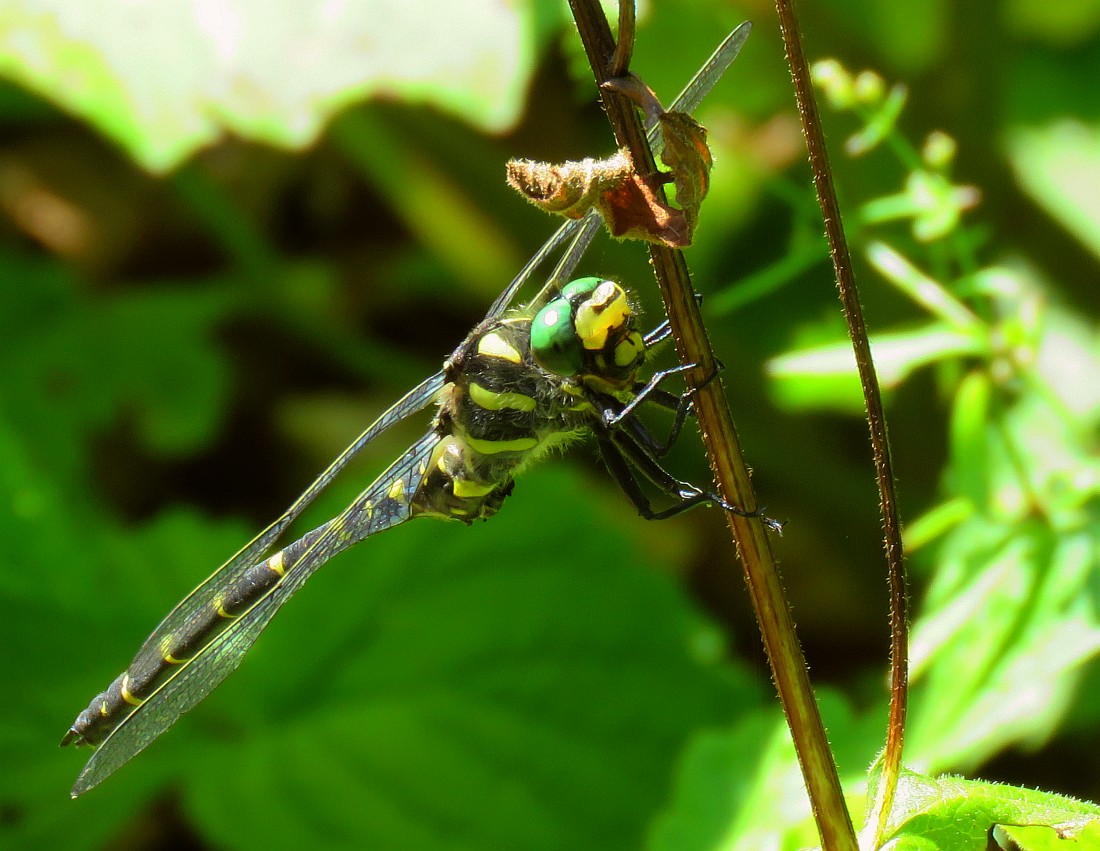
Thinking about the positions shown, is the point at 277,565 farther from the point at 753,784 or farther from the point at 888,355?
the point at 888,355

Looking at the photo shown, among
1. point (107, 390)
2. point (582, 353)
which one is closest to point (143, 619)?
point (107, 390)

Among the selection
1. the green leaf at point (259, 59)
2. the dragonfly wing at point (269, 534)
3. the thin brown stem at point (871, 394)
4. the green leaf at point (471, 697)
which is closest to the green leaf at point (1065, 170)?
the green leaf at point (471, 697)

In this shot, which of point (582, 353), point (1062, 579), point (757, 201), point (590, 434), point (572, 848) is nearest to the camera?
point (582, 353)

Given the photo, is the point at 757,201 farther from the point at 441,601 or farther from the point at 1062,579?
the point at 1062,579

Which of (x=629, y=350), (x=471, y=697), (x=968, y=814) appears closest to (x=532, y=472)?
(x=471, y=697)

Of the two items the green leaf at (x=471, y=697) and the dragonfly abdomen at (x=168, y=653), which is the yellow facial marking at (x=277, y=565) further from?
the green leaf at (x=471, y=697)

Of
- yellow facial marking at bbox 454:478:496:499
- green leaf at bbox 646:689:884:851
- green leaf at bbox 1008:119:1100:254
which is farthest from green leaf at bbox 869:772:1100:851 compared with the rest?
Result: green leaf at bbox 1008:119:1100:254

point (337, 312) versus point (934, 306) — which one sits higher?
point (337, 312)
